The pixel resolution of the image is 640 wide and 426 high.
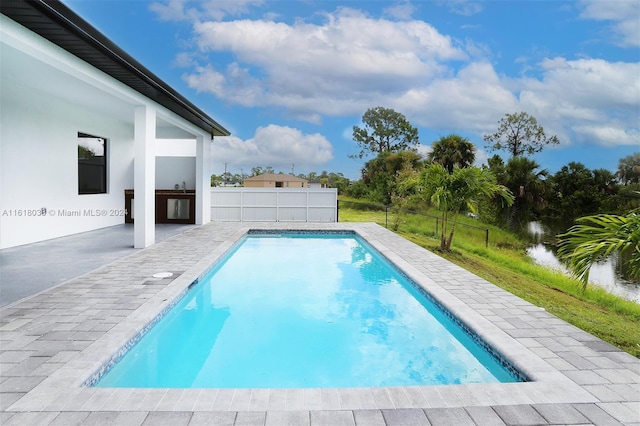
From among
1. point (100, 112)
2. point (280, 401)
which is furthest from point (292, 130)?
point (280, 401)

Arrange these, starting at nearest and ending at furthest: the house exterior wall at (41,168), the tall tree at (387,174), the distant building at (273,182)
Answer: the house exterior wall at (41,168), the tall tree at (387,174), the distant building at (273,182)

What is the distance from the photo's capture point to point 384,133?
3984cm

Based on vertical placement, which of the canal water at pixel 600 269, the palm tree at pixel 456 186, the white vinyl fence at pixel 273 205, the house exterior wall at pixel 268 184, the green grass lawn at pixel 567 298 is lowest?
the canal water at pixel 600 269

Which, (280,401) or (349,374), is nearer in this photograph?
(280,401)

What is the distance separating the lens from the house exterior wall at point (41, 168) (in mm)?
7688

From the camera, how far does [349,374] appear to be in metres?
3.71

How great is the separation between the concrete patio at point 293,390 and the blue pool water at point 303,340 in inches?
11.4

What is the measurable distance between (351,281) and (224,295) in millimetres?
2346

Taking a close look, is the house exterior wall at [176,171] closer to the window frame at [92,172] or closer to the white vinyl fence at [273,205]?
the white vinyl fence at [273,205]

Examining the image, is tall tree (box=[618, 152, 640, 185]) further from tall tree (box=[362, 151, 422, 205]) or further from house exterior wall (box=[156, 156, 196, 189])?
house exterior wall (box=[156, 156, 196, 189])

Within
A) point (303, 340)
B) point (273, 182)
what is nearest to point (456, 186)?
point (303, 340)

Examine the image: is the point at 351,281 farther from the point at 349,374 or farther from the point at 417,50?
the point at 417,50

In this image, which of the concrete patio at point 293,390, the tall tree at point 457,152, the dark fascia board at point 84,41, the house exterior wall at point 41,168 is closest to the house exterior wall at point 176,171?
the house exterior wall at point 41,168

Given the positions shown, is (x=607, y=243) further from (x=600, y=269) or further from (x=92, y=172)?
(x=92, y=172)
